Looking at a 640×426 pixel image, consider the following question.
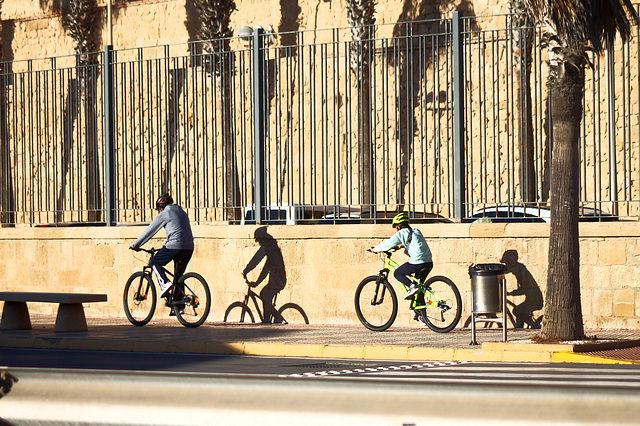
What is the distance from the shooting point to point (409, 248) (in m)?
14.4

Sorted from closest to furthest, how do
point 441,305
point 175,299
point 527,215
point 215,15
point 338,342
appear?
point 338,342 → point 441,305 → point 527,215 → point 175,299 → point 215,15

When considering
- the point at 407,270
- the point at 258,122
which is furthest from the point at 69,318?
the point at 407,270

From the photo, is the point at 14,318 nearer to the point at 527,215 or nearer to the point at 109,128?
the point at 109,128

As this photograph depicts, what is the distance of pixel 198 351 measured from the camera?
42.1ft

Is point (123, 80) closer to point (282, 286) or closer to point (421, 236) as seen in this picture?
point (282, 286)

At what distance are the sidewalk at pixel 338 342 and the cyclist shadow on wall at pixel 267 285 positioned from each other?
62 cm

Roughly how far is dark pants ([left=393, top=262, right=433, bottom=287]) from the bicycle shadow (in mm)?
1148

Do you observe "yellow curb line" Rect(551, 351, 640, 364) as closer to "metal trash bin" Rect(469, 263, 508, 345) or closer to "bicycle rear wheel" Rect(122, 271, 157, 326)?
"metal trash bin" Rect(469, 263, 508, 345)

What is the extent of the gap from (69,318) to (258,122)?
4460 mm

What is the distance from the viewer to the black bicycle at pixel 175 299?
15.6 metres

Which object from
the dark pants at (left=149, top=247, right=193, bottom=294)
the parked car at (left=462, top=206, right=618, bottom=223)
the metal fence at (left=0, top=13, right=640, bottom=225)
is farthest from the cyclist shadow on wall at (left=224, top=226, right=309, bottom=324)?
the parked car at (left=462, top=206, right=618, bottom=223)

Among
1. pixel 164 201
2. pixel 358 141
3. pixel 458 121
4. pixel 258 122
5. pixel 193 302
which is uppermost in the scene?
pixel 258 122

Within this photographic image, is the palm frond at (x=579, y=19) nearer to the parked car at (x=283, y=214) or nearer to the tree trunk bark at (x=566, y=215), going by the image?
the tree trunk bark at (x=566, y=215)

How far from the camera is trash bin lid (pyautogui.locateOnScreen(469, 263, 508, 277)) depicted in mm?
13398
